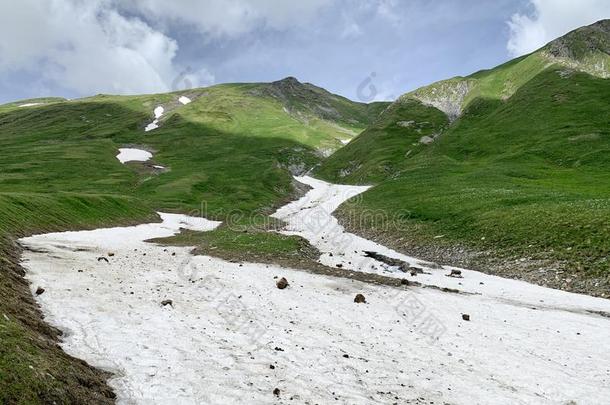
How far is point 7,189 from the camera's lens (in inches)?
3718

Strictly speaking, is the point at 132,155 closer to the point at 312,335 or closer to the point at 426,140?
the point at 426,140

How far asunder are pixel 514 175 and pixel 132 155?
150 metres

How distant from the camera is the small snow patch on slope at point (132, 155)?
172 meters

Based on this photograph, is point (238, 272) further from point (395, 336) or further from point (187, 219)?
point (187, 219)

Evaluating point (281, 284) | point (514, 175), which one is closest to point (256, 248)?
point (281, 284)

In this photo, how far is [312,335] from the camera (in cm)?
1900

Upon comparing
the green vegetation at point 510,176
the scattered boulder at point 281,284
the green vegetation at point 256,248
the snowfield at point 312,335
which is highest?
the green vegetation at point 510,176

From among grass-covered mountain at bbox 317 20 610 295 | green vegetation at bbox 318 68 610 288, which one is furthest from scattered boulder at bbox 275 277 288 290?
green vegetation at bbox 318 68 610 288

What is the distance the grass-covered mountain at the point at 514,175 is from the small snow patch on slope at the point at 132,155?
74519 mm

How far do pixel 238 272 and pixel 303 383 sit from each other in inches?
686

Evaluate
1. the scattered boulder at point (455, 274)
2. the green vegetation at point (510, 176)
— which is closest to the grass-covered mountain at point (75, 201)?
the scattered boulder at point (455, 274)

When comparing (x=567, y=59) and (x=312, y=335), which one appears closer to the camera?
(x=312, y=335)

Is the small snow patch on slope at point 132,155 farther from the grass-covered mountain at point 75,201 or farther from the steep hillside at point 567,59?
the steep hillside at point 567,59

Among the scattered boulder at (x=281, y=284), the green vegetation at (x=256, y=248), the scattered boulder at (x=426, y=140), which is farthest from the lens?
the scattered boulder at (x=426, y=140)
